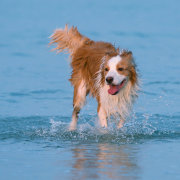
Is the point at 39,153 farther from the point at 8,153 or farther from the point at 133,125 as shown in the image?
the point at 133,125

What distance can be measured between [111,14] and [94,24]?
4483mm

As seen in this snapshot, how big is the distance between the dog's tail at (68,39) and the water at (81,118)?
0.62 m

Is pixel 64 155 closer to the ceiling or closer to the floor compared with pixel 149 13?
closer to the floor

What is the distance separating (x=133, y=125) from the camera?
31.4ft

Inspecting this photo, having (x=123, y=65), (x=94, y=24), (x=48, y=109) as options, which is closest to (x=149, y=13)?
(x=94, y=24)

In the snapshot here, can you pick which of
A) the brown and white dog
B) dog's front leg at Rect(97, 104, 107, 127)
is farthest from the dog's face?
dog's front leg at Rect(97, 104, 107, 127)

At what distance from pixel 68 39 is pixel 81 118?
1.43 metres

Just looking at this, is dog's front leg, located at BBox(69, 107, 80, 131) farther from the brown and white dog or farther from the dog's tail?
the dog's tail

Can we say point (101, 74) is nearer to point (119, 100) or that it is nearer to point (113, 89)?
point (113, 89)

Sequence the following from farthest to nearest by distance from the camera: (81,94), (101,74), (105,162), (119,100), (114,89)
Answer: (81,94)
(119,100)
(101,74)
(114,89)
(105,162)

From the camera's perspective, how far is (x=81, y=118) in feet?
35.3

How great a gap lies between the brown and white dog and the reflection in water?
3.48ft

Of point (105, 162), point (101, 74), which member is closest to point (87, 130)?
point (101, 74)

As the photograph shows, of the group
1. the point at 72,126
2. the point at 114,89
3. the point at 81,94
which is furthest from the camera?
the point at 72,126
